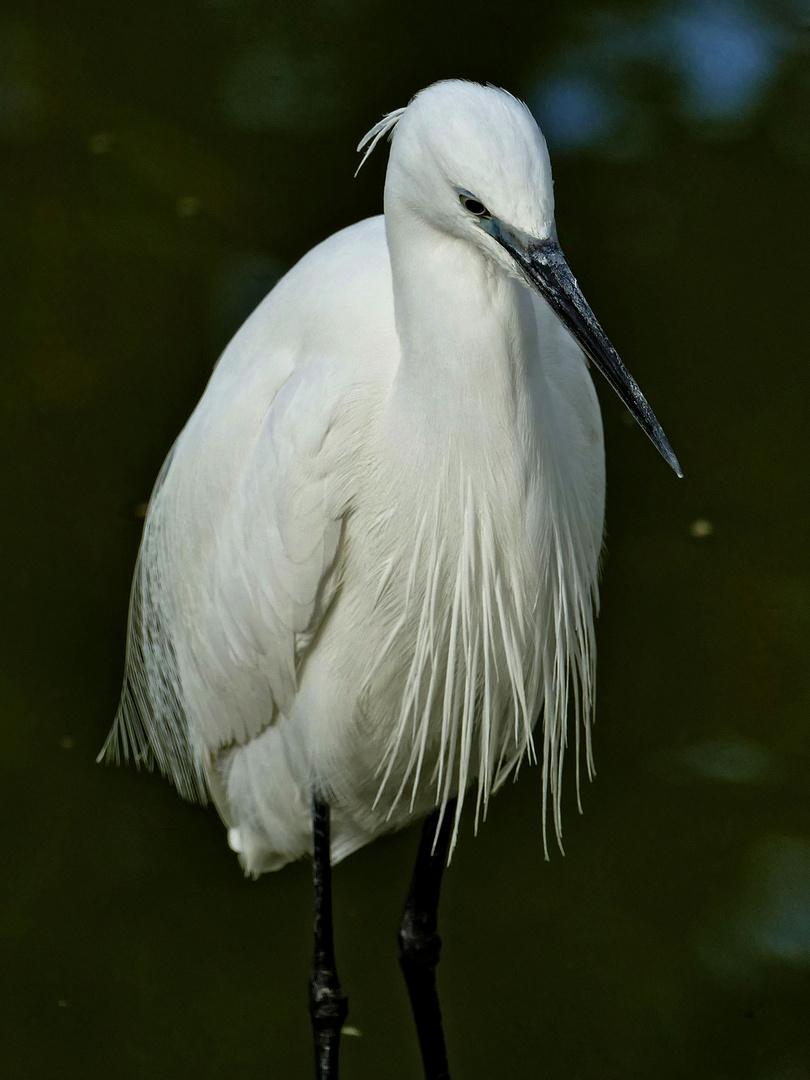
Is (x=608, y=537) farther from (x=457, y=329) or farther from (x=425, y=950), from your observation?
(x=457, y=329)

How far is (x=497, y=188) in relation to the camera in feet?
3.64

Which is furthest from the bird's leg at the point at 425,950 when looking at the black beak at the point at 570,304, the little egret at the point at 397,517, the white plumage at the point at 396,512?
the black beak at the point at 570,304

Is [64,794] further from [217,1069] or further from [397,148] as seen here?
[397,148]

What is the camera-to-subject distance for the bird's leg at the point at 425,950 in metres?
1.89

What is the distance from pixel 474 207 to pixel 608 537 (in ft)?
5.35

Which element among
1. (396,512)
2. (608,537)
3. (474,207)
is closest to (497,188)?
(474,207)

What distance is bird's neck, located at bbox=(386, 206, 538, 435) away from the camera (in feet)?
4.06

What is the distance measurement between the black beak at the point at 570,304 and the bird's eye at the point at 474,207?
2cm

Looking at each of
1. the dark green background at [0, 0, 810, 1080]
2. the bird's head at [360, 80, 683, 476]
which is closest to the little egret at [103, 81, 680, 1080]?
the bird's head at [360, 80, 683, 476]

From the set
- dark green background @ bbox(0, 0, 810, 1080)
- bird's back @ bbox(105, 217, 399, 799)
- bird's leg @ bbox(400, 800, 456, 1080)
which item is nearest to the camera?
bird's back @ bbox(105, 217, 399, 799)

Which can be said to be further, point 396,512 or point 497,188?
point 396,512

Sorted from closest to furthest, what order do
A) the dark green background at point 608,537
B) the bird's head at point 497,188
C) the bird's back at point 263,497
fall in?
the bird's head at point 497,188
the bird's back at point 263,497
the dark green background at point 608,537

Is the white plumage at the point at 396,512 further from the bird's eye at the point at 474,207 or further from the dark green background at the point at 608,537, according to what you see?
the dark green background at the point at 608,537

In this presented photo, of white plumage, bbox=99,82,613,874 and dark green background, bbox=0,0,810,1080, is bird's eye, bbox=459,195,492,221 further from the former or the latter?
dark green background, bbox=0,0,810,1080
